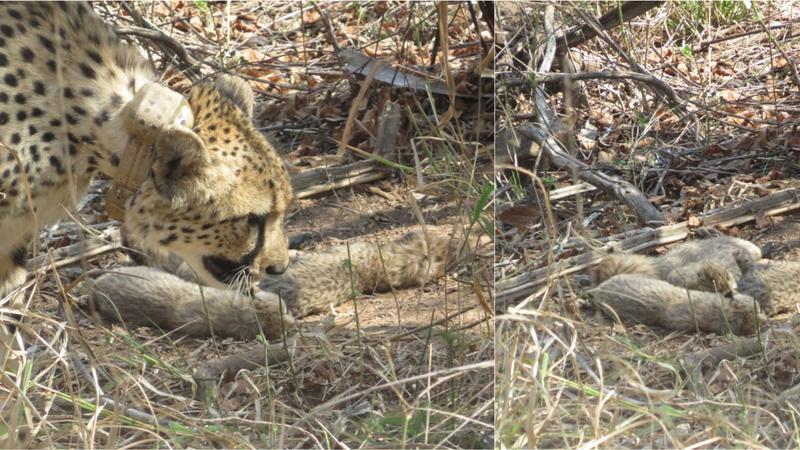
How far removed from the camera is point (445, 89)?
11.8ft

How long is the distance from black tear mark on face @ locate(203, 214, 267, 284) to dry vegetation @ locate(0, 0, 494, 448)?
228 millimetres

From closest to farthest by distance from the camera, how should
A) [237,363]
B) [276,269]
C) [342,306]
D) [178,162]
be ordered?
[178,162] < [237,363] < [276,269] < [342,306]

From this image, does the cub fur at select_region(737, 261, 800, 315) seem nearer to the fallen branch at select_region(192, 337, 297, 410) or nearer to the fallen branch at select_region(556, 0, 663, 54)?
the fallen branch at select_region(556, 0, 663, 54)

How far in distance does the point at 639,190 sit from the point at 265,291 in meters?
1.33

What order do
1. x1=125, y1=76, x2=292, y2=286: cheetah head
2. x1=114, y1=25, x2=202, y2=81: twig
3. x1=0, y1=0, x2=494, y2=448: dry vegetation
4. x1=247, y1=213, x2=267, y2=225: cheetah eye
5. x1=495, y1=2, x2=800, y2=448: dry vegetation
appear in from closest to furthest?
x1=495, y1=2, x2=800, y2=448: dry vegetation → x1=0, y1=0, x2=494, y2=448: dry vegetation → x1=125, y1=76, x2=292, y2=286: cheetah head → x1=247, y1=213, x2=267, y2=225: cheetah eye → x1=114, y1=25, x2=202, y2=81: twig

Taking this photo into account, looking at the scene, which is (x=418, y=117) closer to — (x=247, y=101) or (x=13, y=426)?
(x=247, y=101)

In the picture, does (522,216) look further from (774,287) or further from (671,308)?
(774,287)

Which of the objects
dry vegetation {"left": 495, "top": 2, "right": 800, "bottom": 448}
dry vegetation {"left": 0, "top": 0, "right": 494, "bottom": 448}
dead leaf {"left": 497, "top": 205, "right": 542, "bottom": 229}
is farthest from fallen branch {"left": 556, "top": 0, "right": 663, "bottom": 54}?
dead leaf {"left": 497, "top": 205, "right": 542, "bottom": 229}

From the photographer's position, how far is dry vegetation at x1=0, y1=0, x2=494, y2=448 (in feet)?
9.62

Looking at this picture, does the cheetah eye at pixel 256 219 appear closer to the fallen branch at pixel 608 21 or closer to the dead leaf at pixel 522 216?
the dead leaf at pixel 522 216

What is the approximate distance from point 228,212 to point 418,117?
30.5 inches

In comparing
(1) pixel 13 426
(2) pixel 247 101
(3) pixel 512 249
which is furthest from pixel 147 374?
(3) pixel 512 249

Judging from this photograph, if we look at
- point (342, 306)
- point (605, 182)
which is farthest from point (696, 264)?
point (342, 306)

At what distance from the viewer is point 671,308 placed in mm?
2988
